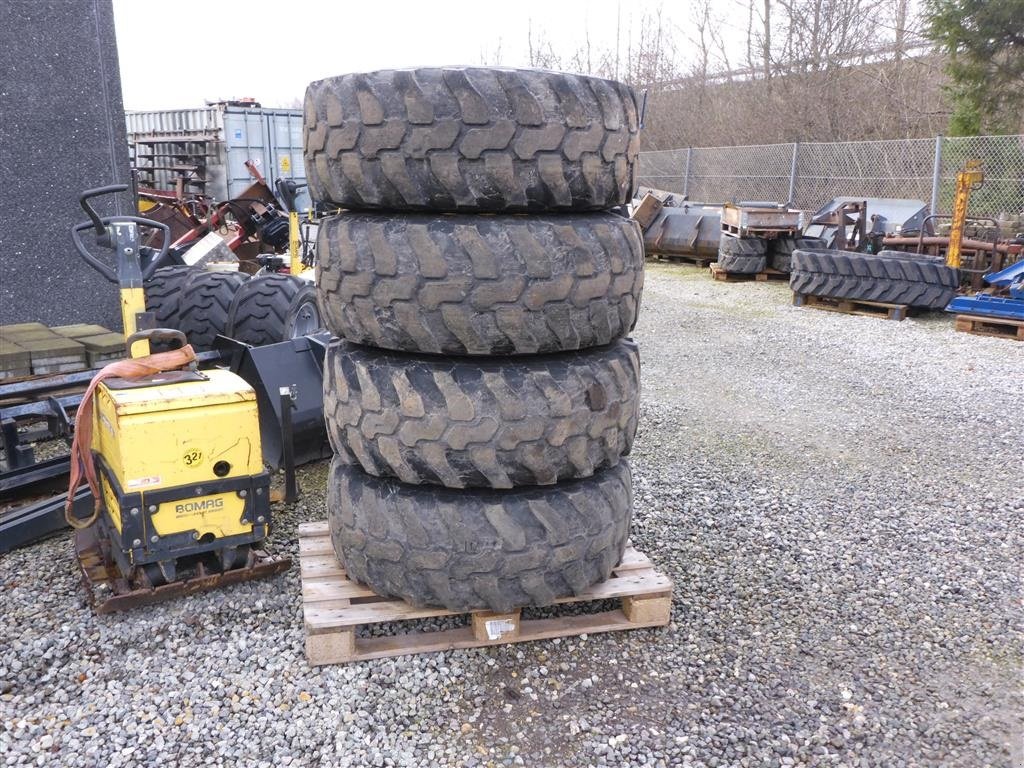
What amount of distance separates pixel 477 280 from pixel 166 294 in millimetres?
4103

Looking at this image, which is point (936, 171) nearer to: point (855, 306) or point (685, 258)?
point (685, 258)

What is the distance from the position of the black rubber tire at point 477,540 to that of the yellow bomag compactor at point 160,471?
571mm

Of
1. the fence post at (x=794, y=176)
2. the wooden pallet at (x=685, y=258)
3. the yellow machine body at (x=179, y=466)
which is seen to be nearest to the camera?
the yellow machine body at (x=179, y=466)

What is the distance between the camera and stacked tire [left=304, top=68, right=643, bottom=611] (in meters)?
2.60

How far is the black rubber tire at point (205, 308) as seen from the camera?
562 centimetres

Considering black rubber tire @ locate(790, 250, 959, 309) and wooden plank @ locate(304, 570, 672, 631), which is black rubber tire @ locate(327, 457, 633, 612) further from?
black rubber tire @ locate(790, 250, 959, 309)

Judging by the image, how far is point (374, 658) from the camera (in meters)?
2.84

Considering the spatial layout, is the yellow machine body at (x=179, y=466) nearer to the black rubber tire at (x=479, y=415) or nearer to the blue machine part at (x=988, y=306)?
the black rubber tire at (x=479, y=415)

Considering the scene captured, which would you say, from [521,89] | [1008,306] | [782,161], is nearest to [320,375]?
[521,89]

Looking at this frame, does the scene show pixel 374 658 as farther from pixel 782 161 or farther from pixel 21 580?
pixel 782 161

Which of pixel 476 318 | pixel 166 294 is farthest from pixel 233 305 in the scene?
pixel 476 318

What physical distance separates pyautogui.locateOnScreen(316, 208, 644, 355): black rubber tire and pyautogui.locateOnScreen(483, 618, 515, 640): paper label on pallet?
3.21 ft

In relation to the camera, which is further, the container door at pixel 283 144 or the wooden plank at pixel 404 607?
the container door at pixel 283 144

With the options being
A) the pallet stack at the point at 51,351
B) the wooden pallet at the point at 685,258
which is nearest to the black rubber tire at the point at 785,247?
the wooden pallet at the point at 685,258
